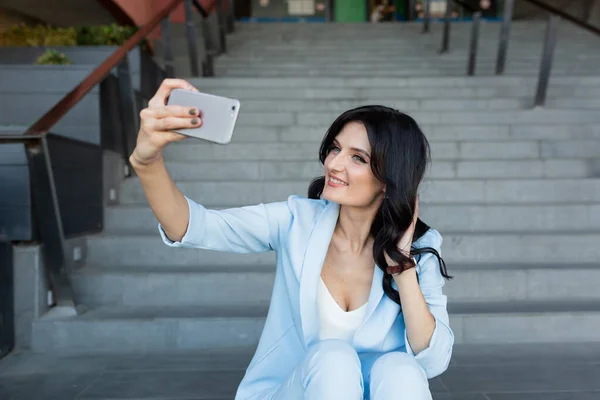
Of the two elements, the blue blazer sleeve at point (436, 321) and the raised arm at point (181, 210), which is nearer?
the raised arm at point (181, 210)

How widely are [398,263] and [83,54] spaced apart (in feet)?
16.1

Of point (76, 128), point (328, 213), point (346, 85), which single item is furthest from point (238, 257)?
point (346, 85)

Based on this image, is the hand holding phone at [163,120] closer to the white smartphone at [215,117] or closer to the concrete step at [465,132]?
the white smartphone at [215,117]

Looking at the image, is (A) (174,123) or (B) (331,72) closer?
(A) (174,123)

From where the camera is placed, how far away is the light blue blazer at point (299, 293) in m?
1.25

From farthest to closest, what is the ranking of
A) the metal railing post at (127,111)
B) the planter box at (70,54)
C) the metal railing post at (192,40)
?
the metal railing post at (192,40) < the planter box at (70,54) < the metal railing post at (127,111)

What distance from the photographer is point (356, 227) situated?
1.43 meters

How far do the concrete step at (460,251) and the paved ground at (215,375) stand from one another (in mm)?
637

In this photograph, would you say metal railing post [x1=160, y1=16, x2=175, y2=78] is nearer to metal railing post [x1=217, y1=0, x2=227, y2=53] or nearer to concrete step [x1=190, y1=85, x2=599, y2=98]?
concrete step [x1=190, y1=85, x2=599, y2=98]

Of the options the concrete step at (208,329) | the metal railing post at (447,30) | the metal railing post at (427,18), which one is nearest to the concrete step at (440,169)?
the concrete step at (208,329)

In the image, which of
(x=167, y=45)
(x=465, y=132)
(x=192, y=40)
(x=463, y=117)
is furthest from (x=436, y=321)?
(x=192, y=40)

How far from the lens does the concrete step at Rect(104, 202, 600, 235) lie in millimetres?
3180

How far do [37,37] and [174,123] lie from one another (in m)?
5.71

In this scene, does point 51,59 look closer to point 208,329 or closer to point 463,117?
point 208,329
